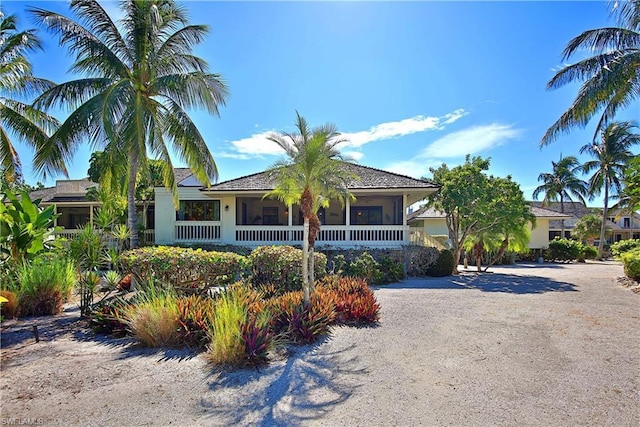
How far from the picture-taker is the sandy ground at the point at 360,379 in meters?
3.70

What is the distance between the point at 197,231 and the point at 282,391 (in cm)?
1544

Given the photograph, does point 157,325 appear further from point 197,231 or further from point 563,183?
point 563,183

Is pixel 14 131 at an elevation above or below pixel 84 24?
below

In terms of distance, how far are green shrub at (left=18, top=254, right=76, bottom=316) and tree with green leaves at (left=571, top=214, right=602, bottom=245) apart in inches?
1717

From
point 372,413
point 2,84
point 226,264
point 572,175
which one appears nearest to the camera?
point 372,413

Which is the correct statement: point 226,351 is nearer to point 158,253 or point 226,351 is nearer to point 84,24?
point 158,253

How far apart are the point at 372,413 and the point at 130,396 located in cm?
297

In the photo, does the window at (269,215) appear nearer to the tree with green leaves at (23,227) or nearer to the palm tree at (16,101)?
the palm tree at (16,101)

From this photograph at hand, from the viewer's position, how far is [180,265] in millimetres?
8258

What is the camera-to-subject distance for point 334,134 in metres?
7.39

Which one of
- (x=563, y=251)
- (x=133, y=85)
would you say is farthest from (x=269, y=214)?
(x=563, y=251)

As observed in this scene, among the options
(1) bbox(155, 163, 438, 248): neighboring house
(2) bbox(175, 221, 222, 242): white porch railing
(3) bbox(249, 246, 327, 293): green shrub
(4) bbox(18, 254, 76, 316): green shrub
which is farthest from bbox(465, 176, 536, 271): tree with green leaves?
(4) bbox(18, 254, 76, 316): green shrub

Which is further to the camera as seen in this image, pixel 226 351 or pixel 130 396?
pixel 226 351

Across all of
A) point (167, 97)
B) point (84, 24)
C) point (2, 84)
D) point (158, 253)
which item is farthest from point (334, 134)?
point (2, 84)
